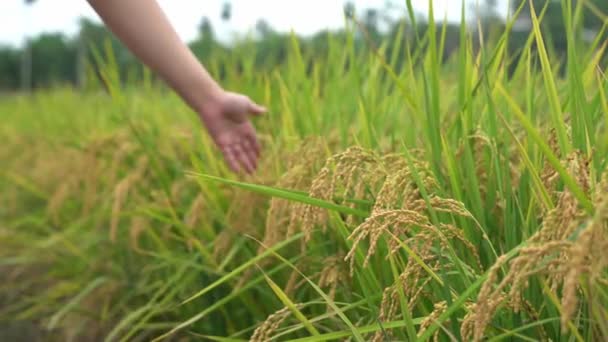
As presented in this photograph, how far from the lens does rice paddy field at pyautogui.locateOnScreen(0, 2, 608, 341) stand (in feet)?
2.99

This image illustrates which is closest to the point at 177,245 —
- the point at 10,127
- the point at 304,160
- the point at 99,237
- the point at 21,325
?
the point at 99,237

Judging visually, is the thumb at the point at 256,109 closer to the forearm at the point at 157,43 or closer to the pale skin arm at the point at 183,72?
the pale skin arm at the point at 183,72

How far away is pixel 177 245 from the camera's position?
2.20 metres

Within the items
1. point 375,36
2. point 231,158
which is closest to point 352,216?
point 231,158

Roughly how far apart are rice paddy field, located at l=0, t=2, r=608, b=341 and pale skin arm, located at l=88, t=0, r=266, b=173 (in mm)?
80

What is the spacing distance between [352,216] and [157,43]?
0.71 m

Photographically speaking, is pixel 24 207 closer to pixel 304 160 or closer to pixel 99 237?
pixel 99 237

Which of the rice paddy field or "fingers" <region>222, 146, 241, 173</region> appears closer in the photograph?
the rice paddy field

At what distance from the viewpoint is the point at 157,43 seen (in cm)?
175

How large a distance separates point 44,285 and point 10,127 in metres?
3.21

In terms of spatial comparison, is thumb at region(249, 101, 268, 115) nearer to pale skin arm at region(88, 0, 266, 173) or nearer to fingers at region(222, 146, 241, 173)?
pale skin arm at region(88, 0, 266, 173)

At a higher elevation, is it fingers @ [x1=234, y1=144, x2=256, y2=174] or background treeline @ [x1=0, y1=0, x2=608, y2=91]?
background treeline @ [x1=0, y1=0, x2=608, y2=91]

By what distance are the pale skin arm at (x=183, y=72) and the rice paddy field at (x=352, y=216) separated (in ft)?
0.26

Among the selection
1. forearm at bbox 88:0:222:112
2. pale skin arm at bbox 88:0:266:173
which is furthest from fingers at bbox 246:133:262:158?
forearm at bbox 88:0:222:112
